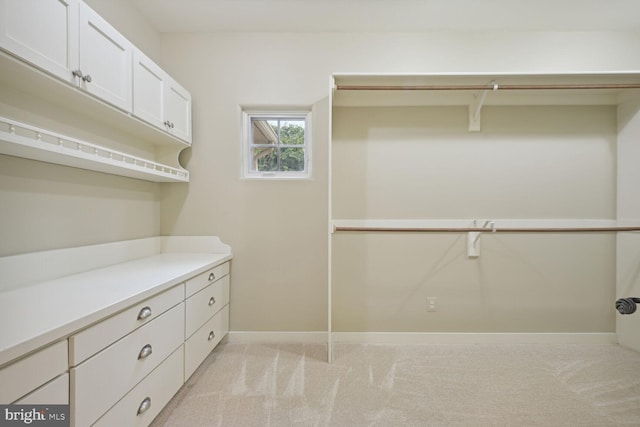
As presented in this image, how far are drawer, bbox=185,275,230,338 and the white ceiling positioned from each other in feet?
6.76

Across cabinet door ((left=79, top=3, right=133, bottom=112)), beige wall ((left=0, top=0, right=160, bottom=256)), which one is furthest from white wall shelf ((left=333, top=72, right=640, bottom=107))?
beige wall ((left=0, top=0, right=160, bottom=256))

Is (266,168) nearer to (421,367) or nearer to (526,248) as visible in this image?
(421,367)

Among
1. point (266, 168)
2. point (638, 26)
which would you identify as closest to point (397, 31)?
point (266, 168)

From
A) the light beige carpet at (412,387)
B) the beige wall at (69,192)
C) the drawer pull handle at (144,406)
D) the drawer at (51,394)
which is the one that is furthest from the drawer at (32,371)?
the light beige carpet at (412,387)

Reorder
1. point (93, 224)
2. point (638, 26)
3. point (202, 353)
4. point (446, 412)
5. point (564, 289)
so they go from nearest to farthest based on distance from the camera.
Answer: point (446, 412)
point (93, 224)
point (202, 353)
point (638, 26)
point (564, 289)

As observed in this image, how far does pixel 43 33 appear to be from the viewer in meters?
1.06

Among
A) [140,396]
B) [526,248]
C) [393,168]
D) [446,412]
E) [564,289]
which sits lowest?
[446,412]

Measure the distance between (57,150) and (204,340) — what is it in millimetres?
1350

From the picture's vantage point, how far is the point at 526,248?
2.30 meters

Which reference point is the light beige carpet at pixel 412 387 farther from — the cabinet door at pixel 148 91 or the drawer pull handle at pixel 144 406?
the cabinet door at pixel 148 91

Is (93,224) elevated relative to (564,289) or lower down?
elevated

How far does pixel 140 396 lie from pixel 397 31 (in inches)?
116

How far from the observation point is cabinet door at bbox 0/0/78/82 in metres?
0.96

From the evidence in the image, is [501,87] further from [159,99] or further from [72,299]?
[72,299]
